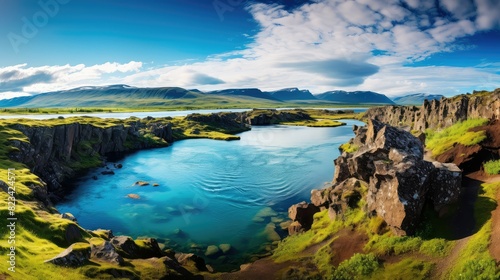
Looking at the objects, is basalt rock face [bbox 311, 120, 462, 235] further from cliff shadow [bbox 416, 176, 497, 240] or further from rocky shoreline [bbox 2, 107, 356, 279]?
rocky shoreline [bbox 2, 107, 356, 279]

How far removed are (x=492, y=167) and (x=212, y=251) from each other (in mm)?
36623

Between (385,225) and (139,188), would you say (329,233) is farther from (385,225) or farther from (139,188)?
(139,188)

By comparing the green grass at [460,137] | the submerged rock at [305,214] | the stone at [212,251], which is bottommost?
the stone at [212,251]

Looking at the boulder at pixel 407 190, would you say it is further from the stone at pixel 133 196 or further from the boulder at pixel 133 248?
the stone at pixel 133 196

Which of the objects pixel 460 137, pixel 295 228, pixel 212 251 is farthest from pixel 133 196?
pixel 460 137

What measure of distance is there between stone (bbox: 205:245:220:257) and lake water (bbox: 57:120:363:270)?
2.90ft

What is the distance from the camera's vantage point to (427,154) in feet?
180

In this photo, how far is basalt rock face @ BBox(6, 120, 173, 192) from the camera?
262 ft

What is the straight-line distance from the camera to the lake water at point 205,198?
51500mm

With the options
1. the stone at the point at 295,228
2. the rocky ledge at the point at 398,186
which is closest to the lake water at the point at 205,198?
the stone at the point at 295,228

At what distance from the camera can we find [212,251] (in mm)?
45969

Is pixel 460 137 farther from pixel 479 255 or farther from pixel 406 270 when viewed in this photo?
pixel 406 270

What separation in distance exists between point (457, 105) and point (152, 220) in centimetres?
8541

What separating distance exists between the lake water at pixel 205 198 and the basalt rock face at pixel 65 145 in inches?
306
